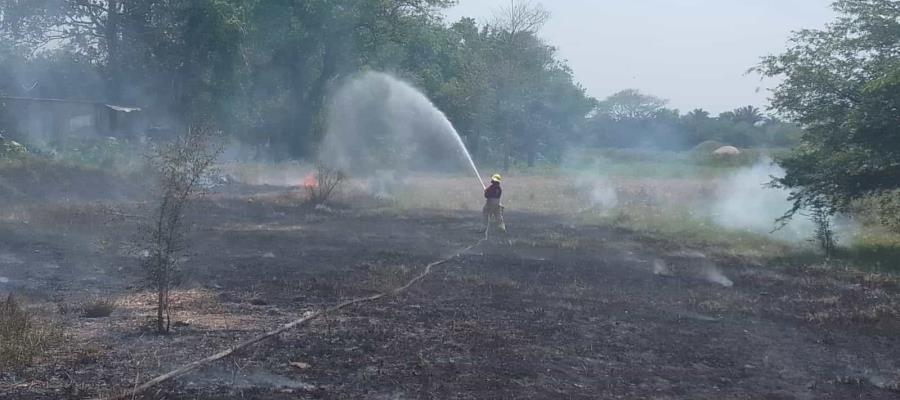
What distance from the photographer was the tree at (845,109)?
1609cm

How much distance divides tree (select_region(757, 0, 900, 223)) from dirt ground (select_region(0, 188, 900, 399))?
2.31m

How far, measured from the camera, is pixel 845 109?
18109 mm

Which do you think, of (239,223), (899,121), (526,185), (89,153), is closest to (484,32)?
(526,185)

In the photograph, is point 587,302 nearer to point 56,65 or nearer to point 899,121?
point 899,121

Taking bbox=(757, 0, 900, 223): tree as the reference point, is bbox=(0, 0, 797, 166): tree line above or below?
above

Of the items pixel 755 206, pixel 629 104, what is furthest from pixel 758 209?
pixel 629 104

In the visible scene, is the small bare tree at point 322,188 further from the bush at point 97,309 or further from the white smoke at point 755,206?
the bush at point 97,309

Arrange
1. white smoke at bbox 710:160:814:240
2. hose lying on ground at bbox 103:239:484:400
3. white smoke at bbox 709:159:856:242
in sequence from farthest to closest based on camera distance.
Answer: white smoke at bbox 710:160:814:240
white smoke at bbox 709:159:856:242
hose lying on ground at bbox 103:239:484:400

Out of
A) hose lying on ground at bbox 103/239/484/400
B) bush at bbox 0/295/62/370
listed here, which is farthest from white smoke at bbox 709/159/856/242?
bush at bbox 0/295/62/370

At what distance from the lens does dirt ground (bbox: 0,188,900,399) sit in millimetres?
7312

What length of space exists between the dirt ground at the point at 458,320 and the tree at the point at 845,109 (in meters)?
2.31

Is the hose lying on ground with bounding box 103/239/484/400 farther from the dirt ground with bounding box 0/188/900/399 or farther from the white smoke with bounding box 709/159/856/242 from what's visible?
the white smoke with bounding box 709/159/856/242

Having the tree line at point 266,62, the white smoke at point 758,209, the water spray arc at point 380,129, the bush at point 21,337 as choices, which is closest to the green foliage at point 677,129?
the tree line at point 266,62

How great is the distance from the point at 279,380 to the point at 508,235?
13.0 m
